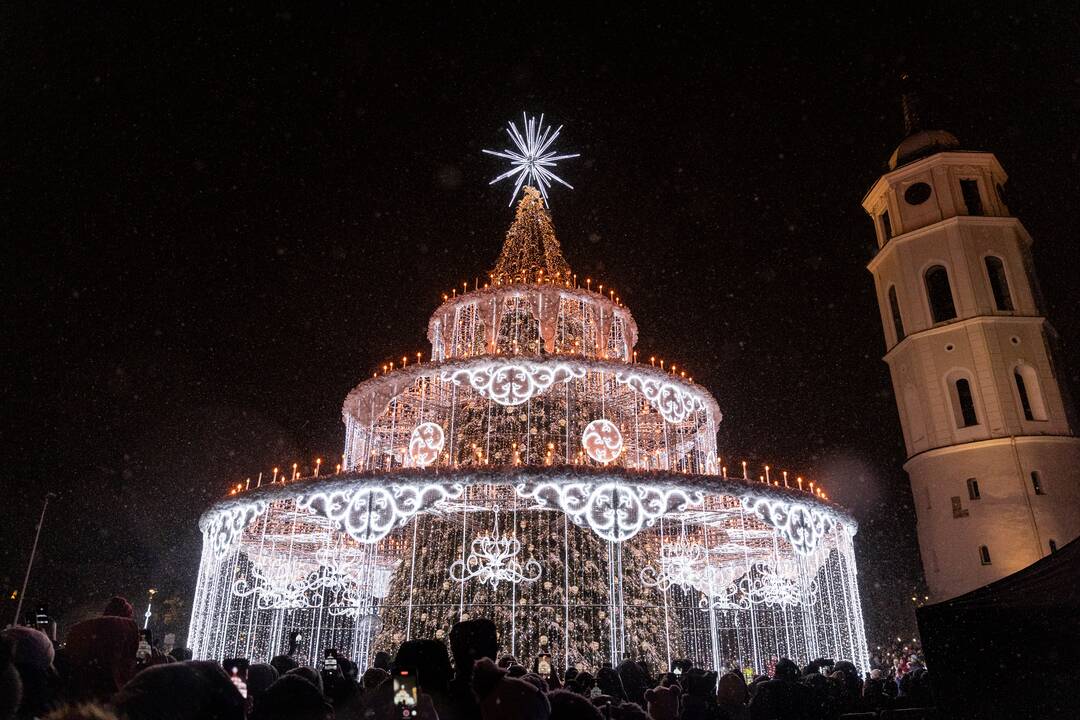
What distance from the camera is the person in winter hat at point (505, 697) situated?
3.77m

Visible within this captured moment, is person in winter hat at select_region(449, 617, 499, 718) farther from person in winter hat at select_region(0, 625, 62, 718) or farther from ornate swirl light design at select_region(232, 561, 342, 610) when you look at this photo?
ornate swirl light design at select_region(232, 561, 342, 610)

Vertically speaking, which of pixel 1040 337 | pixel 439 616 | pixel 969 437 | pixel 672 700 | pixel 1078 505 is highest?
pixel 1040 337

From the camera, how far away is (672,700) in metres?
6.22

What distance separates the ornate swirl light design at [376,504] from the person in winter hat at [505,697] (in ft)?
31.8

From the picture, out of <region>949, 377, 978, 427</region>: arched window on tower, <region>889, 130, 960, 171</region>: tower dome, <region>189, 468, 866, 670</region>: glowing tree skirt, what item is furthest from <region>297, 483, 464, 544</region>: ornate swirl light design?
<region>889, 130, 960, 171</region>: tower dome

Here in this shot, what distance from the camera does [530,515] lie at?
17.7 meters

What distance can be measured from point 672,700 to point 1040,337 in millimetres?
30976

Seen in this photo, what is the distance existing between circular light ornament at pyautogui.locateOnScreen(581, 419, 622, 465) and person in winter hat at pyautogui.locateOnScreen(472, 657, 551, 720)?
42.1 feet

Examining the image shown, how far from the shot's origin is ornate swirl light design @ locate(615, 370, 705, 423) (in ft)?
58.1

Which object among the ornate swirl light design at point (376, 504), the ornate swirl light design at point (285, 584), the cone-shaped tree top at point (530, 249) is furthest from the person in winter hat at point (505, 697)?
the cone-shaped tree top at point (530, 249)

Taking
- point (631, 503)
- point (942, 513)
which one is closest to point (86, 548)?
point (631, 503)

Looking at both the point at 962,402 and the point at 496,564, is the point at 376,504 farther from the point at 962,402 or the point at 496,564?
the point at 962,402

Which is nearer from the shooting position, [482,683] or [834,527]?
[482,683]

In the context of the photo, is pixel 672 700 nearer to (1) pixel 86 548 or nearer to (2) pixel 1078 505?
(2) pixel 1078 505
